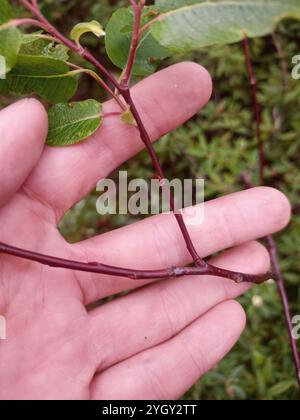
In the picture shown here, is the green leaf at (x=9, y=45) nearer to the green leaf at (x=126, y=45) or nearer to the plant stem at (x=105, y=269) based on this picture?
the green leaf at (x=126, y=45)

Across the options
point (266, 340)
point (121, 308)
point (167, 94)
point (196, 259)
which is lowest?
point (266, 340)

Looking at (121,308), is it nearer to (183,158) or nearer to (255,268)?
(255,268)

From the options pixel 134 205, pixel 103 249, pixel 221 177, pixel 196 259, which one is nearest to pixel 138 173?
pixel 134 205

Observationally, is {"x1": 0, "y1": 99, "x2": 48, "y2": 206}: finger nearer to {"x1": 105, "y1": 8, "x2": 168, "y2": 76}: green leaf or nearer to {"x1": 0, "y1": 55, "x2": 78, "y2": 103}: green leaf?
{"x1": 0, "y1": 55, "x2": 78, "y2": 103}: green leaf

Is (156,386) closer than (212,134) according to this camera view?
Yes

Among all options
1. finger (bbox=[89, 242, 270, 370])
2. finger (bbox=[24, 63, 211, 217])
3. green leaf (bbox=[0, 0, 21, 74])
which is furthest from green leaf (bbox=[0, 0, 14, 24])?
finger (bbox=[89, 242, 270, 370])

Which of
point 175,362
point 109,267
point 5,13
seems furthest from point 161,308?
point 5,13

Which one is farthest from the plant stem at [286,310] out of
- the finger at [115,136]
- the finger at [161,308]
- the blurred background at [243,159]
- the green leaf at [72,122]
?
the green leaf at [72,122]
